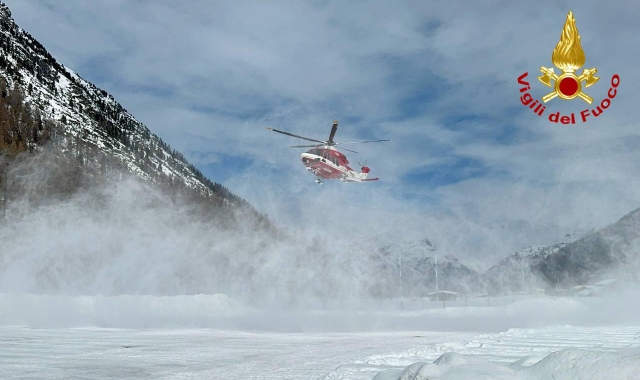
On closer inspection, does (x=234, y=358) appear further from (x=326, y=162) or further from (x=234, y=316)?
(x=234, y=316)

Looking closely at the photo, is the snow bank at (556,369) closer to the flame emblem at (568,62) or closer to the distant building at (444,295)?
the flame emblem at (568,62)

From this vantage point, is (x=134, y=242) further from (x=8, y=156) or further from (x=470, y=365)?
(x=470, y=365)

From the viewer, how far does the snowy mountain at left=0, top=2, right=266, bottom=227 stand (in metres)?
133

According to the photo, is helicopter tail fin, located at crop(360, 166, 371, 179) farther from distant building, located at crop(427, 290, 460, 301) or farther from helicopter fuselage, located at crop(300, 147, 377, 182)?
distant building, located at crop(427, 290, 460, 301)


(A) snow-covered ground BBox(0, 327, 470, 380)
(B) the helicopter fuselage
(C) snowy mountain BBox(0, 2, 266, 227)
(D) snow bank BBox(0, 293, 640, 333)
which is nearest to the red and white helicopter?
(B) the helicopter fuselage

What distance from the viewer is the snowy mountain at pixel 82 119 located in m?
133

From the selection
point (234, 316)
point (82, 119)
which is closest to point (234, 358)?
point (234, 316)

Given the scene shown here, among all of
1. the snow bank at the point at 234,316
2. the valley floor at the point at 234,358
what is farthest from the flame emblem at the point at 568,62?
the snow bank at the point at 234,316

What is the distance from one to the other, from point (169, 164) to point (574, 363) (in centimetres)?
19638

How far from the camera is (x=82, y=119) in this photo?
164m

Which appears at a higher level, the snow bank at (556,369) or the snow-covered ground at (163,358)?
the snow bank at (556,369)

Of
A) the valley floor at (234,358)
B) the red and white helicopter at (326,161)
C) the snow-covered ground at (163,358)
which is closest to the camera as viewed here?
the valley floor at (234,358)

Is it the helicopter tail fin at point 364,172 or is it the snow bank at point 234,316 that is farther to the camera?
the helicopter tail fin at point 364,172

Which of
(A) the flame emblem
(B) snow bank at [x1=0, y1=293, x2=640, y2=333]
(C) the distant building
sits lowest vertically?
(B) snow bank at [x1=0, y1=293, x2=640, y2=333]
